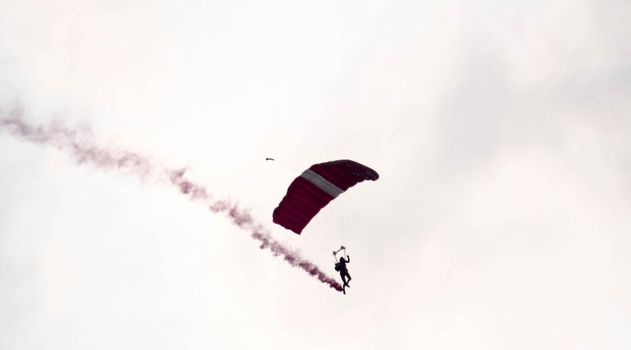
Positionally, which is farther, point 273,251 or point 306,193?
point 273,251

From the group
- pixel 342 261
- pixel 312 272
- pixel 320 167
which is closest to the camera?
pixel 320 167

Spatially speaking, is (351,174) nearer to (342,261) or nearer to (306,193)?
(306,193)

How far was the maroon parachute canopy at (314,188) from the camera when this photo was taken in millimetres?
30594

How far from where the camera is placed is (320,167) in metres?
30.6

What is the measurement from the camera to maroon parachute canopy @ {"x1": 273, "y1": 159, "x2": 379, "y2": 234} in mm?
30594

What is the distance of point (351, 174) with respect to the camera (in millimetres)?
30875

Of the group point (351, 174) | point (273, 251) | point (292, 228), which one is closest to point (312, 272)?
point (273, 251)

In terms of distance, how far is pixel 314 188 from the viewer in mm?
31172

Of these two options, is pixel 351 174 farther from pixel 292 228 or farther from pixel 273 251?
pixel 273 251

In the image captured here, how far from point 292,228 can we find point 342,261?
3530 millimetres

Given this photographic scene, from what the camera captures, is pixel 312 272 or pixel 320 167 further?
pixel 312 272

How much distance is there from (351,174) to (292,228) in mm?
3763

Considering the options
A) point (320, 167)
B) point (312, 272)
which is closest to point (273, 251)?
point (312, 272)

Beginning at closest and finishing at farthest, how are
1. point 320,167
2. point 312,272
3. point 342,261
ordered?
1. point 320,167
2. point 342,261
3. point 312,272
